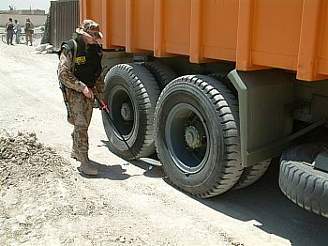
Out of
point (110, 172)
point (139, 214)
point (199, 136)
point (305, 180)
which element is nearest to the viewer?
point (305, 180)

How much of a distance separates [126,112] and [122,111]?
0.09 meters

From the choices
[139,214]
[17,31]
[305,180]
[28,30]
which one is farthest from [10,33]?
[305,180]

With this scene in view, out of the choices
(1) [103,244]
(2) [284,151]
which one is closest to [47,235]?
(1) [103,244]

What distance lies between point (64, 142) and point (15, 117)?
203cm

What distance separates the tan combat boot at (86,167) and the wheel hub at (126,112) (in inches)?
33.0

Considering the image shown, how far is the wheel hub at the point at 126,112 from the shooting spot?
20.7ft

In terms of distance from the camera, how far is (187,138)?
5.16 m

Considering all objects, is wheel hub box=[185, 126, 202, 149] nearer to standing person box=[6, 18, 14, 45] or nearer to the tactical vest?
the tactical vest

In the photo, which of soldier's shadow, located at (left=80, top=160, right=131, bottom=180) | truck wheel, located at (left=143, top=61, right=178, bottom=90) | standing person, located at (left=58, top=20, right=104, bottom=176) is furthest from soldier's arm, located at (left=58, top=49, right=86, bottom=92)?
soldier's shadow, located at (left=80, top=160, right=131, bottom=180)

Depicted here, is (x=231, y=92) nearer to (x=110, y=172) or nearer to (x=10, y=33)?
(x=110, y=172)

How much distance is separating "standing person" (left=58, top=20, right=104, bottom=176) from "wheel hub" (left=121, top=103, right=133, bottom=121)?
20.6 inches

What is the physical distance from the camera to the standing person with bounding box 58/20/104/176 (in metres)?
5.50

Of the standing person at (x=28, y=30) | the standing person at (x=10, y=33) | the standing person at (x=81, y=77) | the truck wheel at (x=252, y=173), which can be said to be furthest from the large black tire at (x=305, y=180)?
the standing person at (x=10, y=33)

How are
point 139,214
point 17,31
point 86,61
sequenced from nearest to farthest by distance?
point 139,214 → point 86,61 → point 17,31
